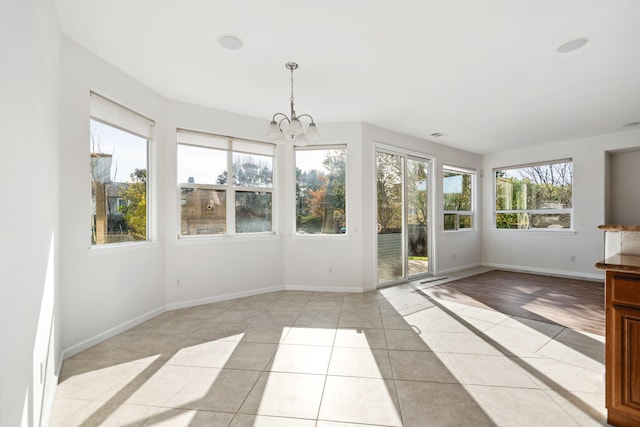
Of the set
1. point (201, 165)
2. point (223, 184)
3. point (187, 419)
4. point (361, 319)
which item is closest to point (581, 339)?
point (361, 319)

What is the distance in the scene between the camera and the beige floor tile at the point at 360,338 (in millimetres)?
2723

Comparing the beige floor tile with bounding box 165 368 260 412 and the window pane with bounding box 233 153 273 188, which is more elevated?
the window pane with bounding box 233 153 273 188

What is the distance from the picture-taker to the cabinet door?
5.20 feet

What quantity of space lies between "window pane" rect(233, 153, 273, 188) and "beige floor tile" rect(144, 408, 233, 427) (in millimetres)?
3063

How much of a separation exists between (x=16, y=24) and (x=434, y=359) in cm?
324

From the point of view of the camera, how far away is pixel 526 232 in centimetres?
628

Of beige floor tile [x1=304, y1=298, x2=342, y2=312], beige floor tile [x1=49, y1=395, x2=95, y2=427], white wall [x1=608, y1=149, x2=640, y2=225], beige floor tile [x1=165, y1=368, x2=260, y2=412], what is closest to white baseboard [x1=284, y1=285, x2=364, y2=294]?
beige floor tile [x1=304, y1=298, x2=342, y2=312]

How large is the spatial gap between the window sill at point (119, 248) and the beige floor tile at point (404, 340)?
9.36ft

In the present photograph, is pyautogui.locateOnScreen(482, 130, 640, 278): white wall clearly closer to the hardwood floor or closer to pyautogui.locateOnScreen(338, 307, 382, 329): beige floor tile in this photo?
the hardwood floor

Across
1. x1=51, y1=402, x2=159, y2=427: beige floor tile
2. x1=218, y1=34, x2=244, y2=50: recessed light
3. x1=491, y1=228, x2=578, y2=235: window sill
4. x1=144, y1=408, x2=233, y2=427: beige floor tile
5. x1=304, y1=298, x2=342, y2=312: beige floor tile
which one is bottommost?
x1=304, y1=298, x2=342, y2=312: beige floor tile

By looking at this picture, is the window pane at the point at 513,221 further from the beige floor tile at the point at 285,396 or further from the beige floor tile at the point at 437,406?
the beige floor tile at the point at 285,396

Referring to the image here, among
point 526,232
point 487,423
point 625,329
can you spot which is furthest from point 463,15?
point 526,232

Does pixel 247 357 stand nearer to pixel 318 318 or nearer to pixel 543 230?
pixel 318 318

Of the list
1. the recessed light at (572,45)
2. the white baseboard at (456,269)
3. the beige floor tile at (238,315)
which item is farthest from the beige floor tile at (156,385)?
the white baseboard at (456,269)
